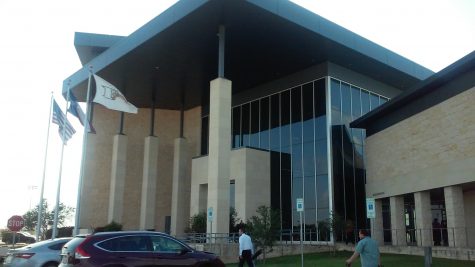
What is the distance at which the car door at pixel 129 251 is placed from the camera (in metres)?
11.4

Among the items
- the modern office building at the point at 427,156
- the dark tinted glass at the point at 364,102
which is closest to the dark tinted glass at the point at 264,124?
the dark tinted glass at the point at 364,102

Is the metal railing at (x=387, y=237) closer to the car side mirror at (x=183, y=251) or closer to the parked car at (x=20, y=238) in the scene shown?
the car side mirror at (x=183, y=251)

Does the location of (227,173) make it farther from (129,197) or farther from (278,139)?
(129,197)

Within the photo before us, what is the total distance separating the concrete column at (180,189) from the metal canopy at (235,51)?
5.49 metres

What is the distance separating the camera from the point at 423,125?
27797 millimetres

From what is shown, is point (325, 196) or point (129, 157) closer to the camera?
point (325, 196)

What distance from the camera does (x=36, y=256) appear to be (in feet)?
48.9

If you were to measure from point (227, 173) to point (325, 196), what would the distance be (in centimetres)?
745

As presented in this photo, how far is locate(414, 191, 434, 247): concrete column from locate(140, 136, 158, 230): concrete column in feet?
78.0

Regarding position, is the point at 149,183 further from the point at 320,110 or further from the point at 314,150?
the point at 320,110

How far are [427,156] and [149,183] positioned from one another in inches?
982

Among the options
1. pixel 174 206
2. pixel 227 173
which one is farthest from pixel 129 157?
pixel 227 173

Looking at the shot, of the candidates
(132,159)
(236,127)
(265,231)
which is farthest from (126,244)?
(132,159)

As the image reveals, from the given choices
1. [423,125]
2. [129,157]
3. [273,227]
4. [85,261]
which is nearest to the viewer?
[85,261]
